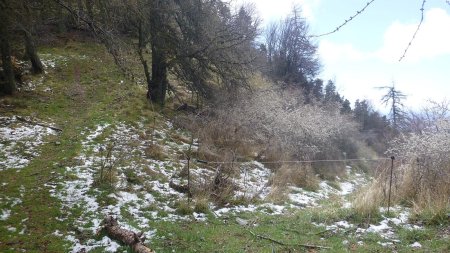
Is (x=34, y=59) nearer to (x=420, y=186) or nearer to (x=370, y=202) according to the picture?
(x=370, y=202)

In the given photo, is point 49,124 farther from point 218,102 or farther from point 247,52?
point 247,52

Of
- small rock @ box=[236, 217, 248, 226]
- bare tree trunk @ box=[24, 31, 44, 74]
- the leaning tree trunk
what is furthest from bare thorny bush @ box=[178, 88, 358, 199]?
bare tree trunk @ box=[24, 31, 44, 74]

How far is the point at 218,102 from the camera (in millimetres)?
17047

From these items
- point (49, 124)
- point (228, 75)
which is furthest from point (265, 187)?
point (49, 124)

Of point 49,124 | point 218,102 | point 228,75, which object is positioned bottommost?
point 49,124

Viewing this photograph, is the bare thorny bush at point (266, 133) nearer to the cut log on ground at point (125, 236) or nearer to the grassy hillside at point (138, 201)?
the grassy hillside at point (138, 201)

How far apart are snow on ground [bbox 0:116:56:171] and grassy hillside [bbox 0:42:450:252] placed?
Answer: 0.03 meters

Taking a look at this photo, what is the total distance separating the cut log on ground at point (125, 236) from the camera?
5.47 meters

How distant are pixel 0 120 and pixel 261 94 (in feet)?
44.6

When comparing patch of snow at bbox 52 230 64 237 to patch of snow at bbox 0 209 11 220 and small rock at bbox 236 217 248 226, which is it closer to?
patch of snow at bbox 0 209 11 220

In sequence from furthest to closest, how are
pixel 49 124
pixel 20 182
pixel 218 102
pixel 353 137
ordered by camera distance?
pixel 353 137 → pixel 218 102 → pixel 49 124 → pixel 20 182

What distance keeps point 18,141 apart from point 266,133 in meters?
11.3

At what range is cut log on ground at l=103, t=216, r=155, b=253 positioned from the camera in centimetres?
547

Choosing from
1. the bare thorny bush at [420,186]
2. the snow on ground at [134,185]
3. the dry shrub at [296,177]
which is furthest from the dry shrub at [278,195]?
the bare thorny bush at [420,186]
